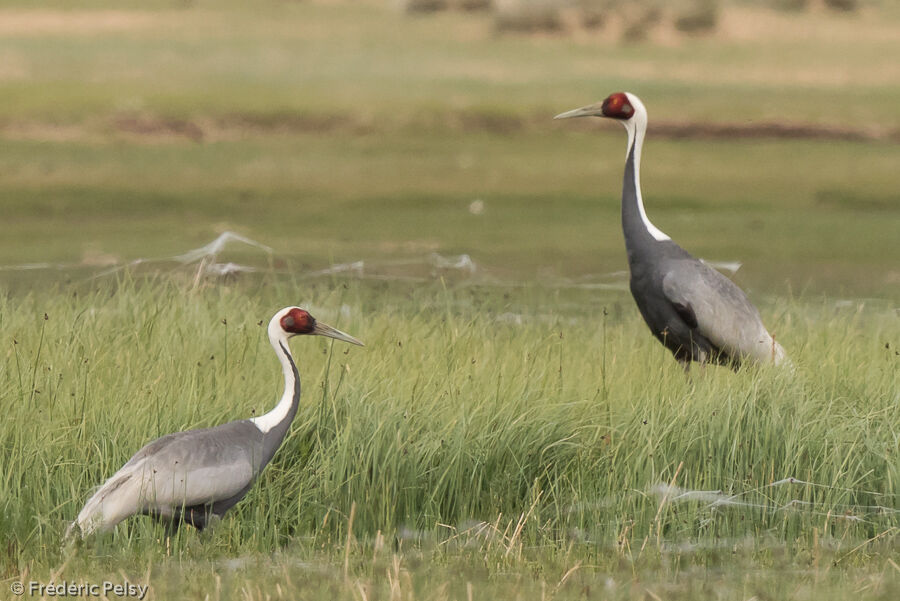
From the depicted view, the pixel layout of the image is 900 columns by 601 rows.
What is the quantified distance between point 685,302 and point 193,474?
3388 millimetres

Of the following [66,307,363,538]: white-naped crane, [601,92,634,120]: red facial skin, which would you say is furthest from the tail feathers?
→ [601,92,634,120]: red facial skin

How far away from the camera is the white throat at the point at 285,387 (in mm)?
6785

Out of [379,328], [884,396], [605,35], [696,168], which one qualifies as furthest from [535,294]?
[605,35]

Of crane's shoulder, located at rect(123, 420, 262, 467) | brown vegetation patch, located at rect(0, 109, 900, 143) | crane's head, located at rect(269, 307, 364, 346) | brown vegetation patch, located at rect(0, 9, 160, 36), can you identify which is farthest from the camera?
brown vegetation patch, located at rect(0, 9, 160, 36)

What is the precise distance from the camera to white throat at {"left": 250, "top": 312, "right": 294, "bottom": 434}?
22.3ft

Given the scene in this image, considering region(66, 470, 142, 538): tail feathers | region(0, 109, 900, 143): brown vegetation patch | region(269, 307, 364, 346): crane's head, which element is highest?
region(269, 307, 364, 346): crane's head

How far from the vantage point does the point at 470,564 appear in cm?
654

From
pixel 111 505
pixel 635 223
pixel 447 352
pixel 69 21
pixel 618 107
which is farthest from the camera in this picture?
pixel 69 21

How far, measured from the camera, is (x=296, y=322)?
6977mm

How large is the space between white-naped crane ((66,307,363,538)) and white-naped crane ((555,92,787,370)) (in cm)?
279

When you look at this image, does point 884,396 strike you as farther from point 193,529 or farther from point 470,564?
point 193,529

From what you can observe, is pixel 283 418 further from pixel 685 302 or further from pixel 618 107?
pixel 618 107

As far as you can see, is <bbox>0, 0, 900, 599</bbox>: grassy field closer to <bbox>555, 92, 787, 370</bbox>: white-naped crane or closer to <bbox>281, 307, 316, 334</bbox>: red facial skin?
<bbox>555, 92, 787, 370</bbox>: white-naped crane

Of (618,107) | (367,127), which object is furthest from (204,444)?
(367,127)
